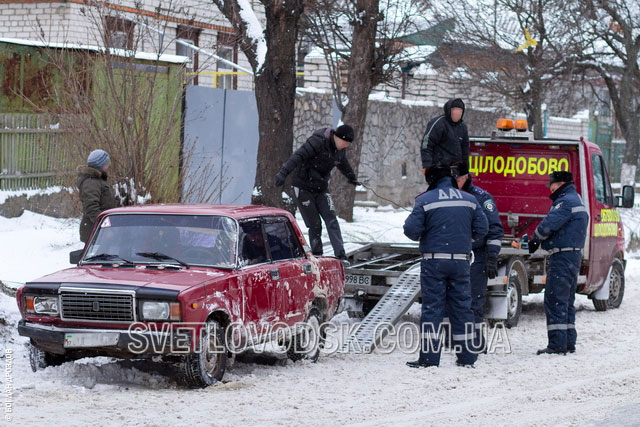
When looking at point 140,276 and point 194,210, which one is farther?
point 194,210

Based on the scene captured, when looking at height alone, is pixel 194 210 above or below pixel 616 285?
above

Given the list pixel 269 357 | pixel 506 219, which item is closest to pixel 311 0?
pixel 506 219

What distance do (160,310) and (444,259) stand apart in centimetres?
289

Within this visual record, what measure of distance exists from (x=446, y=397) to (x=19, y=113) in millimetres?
10864

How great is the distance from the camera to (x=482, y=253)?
1086 cm

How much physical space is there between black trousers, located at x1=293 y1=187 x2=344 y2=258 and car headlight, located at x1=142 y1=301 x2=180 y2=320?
13.9ft

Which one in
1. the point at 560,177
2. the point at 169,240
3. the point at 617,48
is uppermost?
the point at 617,48

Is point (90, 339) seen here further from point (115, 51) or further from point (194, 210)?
point (115, 51)

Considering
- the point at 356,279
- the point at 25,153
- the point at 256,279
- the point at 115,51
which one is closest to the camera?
the point at 256,279

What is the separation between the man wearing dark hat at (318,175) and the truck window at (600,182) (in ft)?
12.0

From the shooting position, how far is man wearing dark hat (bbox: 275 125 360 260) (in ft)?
38.8

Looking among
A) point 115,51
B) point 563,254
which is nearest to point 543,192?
point 563,254

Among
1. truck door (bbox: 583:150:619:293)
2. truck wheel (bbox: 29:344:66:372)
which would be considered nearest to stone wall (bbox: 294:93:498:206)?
truck door (bbox: 583:150:619:293)

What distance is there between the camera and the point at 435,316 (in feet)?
31.3
